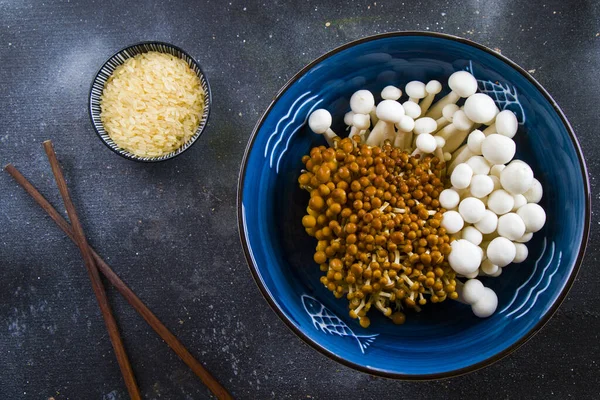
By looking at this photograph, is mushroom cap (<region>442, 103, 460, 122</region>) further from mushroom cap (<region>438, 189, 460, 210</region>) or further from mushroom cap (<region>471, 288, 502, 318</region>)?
mushroom cap (<region>471, 288, 502, 318</region>)

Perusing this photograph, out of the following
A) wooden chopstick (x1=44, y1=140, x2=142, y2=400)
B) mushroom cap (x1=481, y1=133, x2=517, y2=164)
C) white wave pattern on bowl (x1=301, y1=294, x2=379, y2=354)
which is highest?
mushroom cap (x1=481, y1=133, x2=517, y2=164)

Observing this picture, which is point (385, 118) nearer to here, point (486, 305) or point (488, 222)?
point (488, 222)

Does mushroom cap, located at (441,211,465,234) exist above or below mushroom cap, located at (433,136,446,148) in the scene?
below

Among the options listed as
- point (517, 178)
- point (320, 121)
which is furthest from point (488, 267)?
point (320, 121)

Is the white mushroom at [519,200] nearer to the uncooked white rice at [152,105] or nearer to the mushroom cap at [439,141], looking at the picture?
the mushroom cap at [439,141]

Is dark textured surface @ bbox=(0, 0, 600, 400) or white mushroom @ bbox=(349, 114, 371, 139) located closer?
white mushroom @ bbox=(349, 114, 371, 139)

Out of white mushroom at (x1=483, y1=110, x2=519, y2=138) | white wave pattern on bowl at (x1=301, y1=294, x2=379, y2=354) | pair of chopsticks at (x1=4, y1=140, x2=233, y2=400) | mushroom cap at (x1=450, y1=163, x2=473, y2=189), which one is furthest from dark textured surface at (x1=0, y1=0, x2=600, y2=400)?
mushroom cap at (x1=450, y1=163, x2=473, y2=189)

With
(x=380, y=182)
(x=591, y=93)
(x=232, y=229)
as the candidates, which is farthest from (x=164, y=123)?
(x=591, y=93)
